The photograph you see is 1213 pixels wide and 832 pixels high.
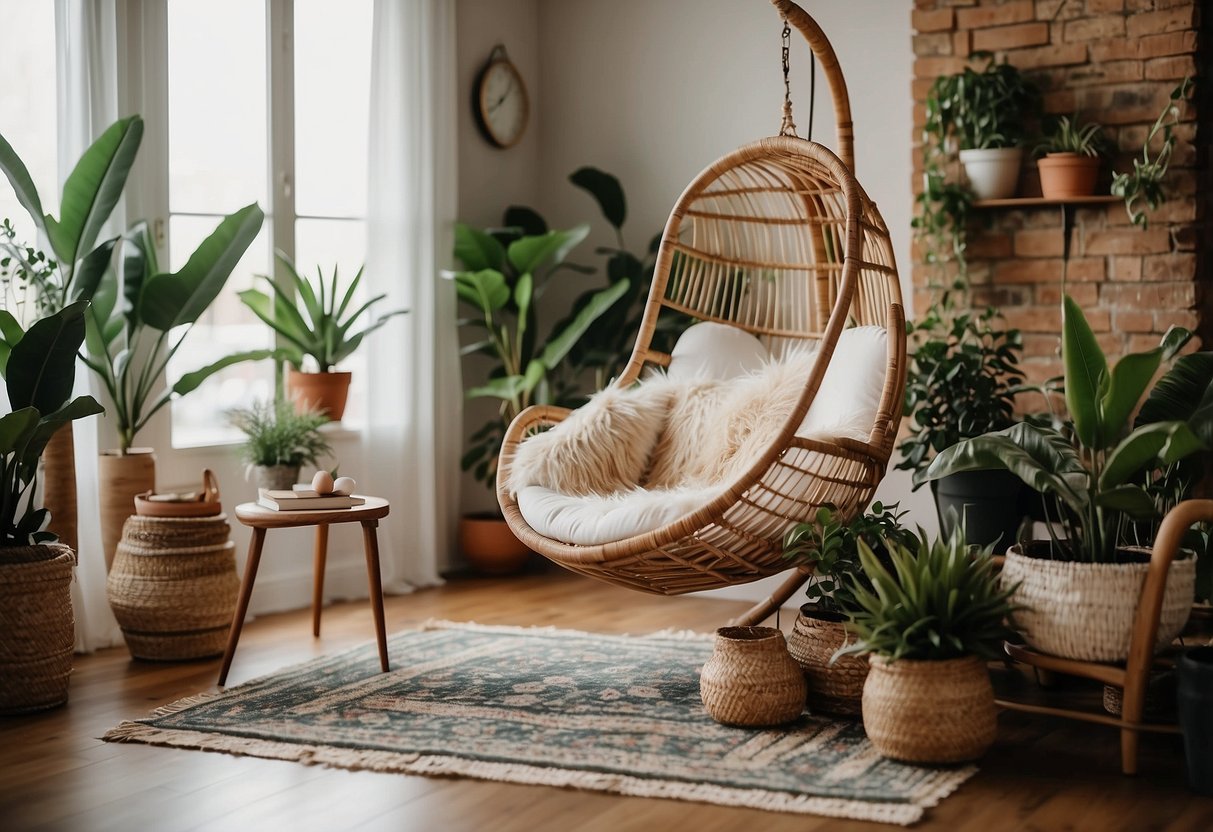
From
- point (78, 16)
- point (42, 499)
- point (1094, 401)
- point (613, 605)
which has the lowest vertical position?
point (613, 605)

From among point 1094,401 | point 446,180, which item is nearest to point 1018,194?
point 1094,401

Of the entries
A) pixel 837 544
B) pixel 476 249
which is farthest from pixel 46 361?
pixel 476 249

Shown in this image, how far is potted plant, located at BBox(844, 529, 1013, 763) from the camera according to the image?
2637 mm

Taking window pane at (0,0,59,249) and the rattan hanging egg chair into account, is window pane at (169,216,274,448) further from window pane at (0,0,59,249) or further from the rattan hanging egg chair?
the rattan hanging egg chair

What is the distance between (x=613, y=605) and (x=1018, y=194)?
1845 millimetres

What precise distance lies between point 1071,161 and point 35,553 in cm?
303

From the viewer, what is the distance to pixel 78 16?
12.1ft

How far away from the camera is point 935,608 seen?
106 inches

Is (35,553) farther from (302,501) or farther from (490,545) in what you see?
(490,545)

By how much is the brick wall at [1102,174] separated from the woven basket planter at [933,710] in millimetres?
1758

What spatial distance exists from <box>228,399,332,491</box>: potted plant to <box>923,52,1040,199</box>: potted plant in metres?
2.18

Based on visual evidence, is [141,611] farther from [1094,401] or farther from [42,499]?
[1094,401]

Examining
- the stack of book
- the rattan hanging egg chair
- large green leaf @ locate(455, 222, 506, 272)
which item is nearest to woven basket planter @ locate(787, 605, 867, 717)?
the rattan hanging egg chair

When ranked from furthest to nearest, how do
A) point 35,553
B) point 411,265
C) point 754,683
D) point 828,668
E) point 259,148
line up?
point 411,265 < point 259,148 < point 35,553 < point 828,668 < point 754,683
